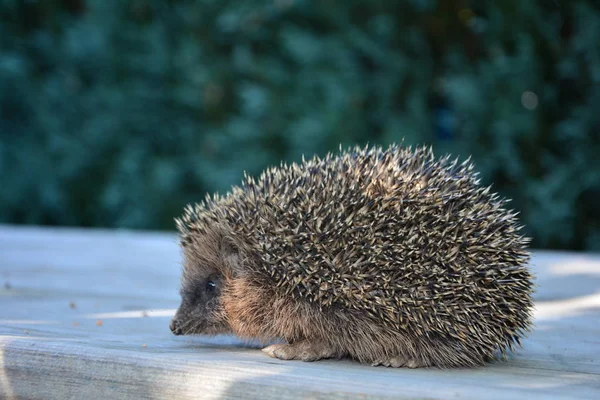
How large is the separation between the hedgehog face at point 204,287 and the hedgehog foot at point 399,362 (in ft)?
2.25

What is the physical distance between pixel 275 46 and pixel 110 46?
2158 millimetres

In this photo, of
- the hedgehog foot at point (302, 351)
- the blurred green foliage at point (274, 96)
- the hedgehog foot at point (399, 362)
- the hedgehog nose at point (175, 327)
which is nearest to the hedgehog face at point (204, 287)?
the hedgehog nose at point (175, 327)

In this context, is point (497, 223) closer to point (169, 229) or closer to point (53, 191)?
point (169, 229)

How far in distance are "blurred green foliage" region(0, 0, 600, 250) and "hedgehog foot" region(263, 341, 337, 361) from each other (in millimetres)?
4054

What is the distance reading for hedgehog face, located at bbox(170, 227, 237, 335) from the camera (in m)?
2.89

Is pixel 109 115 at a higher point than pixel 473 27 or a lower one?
lower

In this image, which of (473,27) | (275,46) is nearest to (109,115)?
(275,46)

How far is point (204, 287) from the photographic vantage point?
2975 millimetres

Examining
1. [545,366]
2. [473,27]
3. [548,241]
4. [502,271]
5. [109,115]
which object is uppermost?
[473,27]

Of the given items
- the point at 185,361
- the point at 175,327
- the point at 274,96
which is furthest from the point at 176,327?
the point at 274,96

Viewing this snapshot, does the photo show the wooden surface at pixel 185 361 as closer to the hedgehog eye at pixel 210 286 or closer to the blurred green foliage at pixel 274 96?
the hedgehog eye at pixel 210 286

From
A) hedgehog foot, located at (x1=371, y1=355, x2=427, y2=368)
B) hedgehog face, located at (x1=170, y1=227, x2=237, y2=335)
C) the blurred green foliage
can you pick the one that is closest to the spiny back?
hedgehog foot, located at (x1=371, y1=355, x2=427, y2=368)

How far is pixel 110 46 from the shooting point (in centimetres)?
875

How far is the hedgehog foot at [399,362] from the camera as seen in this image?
2.55m
